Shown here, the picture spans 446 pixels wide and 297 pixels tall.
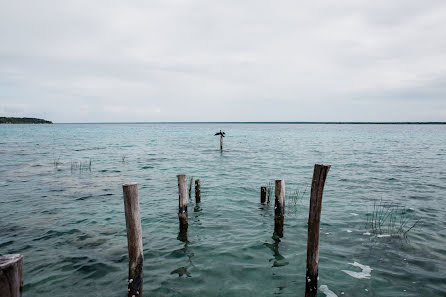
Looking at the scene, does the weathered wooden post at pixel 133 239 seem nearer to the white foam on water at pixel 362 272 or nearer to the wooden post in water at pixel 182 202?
the wooden post in water at pixel 182 202

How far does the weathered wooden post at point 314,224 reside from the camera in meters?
6.23

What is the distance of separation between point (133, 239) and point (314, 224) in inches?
157

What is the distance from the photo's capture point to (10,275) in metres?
3.27

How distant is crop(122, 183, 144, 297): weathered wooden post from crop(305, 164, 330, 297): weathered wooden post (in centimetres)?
378

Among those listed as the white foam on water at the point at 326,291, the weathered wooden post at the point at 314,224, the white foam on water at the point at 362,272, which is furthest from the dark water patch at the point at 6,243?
the white foam on water at the point at 362,272

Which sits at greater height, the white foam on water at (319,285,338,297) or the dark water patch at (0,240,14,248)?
the dark water patch at (0,240,14,248)

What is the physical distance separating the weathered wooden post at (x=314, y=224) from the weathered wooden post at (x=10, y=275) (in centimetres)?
531

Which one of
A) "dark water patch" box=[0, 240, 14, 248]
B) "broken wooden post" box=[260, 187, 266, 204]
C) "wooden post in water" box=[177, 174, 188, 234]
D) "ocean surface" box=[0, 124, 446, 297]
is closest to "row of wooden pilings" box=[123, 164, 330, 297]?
"ocean surface" box=[0, 124, 446, 297]

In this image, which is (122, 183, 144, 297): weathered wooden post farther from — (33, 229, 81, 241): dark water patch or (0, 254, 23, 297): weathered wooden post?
(33, 229, 81, 241): dark water patch

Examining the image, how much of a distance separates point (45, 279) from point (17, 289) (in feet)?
16.8

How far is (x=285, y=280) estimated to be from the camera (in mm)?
7688

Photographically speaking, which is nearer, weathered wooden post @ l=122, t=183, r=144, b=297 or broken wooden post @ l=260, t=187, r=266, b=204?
weathered wooden post @ l=122, t=183, r=144, b=297

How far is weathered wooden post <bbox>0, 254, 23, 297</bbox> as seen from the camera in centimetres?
320

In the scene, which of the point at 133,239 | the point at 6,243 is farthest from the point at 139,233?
the point at 6,243
